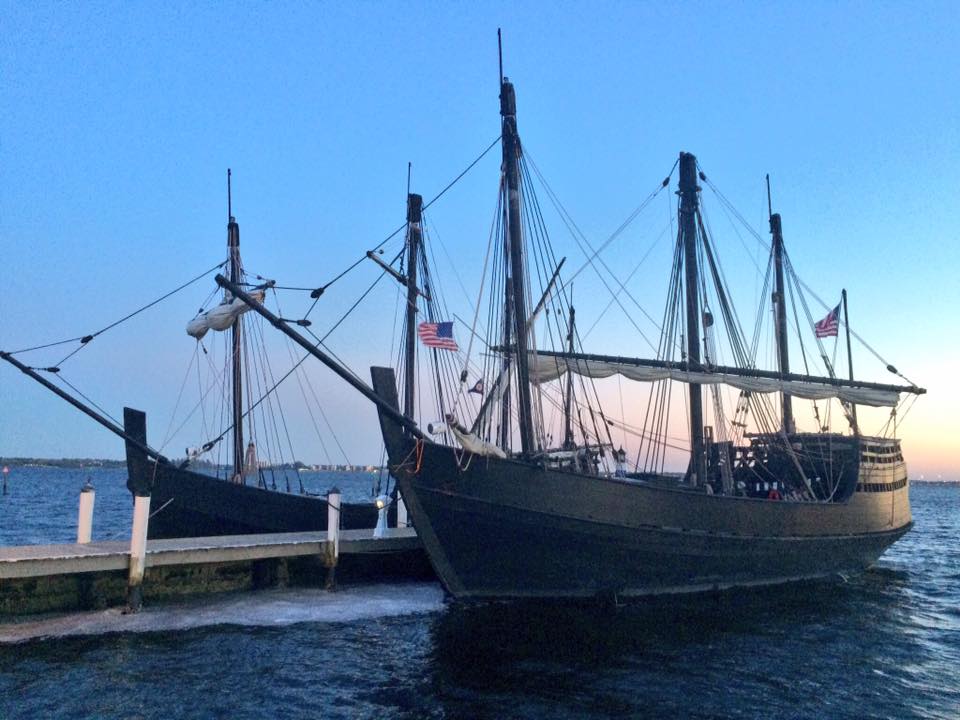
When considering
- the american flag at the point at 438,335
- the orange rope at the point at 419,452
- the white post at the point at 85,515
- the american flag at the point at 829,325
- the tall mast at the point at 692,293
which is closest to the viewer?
the orange rope at the point at 419,452

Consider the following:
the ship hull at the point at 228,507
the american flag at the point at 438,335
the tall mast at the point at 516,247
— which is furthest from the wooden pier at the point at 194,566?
the american flag at the point at 438,335

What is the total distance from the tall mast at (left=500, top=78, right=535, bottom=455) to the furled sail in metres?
4.08

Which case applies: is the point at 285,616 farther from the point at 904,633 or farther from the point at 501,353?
the point at 904,633

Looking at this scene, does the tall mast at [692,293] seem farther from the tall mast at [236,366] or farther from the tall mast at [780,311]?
the tall mast at [236,366]

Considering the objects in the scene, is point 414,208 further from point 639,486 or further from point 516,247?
point 639,486

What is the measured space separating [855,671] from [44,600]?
1940 cm

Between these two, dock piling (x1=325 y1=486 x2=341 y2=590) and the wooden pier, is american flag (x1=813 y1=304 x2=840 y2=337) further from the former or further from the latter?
dock piling (x1=325 y1=486 x2=341 y2=590)

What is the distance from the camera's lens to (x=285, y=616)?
1800 cm

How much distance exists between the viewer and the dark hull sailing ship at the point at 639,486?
62.5 ft

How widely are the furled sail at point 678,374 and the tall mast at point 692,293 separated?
0.74m

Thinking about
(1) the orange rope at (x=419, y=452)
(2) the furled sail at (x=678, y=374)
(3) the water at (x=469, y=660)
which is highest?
(2) the furled sail at (x=678, y=374)

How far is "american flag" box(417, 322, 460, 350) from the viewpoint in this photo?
2130 centimetres

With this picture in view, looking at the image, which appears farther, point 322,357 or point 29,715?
point 322,357

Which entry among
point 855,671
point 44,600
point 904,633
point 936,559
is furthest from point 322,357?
point 936,559
